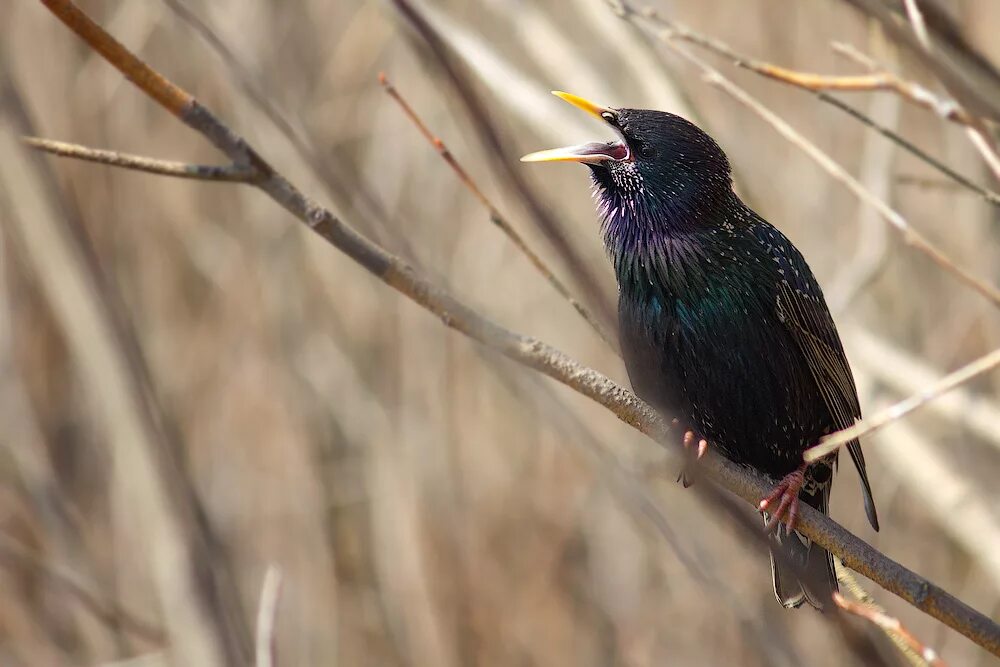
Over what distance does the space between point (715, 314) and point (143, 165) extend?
150 centimetres

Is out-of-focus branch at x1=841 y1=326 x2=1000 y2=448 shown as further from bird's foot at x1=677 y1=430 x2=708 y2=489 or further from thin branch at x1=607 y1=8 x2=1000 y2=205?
thin branch at x1=607 y1=8 x2=1000 y2=205

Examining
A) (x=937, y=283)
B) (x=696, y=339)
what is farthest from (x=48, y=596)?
(x=937, y=283)

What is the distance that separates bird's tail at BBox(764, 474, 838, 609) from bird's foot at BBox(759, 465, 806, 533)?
13 centimetres

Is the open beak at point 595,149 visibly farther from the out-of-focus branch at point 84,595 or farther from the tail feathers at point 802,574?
the out-of-focus branch at point 84,595

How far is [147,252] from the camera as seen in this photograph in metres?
5.94

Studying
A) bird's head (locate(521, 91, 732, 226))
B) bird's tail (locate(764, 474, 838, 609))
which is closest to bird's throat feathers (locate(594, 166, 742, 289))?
bird's head (locate(521, 91, 732, 226))

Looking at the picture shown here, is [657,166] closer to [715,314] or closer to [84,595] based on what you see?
[715,314]

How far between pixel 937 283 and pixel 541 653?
9.76 ft

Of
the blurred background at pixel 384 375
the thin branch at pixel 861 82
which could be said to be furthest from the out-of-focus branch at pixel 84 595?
the thin branch at pixel 861 82

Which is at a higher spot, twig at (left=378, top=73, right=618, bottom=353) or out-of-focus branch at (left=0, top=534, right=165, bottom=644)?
twig at (left=378, top=73, right=618, bottom=353)

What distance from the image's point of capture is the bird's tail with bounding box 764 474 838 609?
2926 mm

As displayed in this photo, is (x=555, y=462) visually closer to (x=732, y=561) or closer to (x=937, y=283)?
(x=732, y=561)

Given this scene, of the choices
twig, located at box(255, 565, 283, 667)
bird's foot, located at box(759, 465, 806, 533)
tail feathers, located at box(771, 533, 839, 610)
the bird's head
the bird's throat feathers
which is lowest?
tail feathers, located at box(771, 533, 839, 610)

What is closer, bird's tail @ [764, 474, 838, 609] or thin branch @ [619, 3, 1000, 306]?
thin branch @ [619, 3, 1000, 306]
